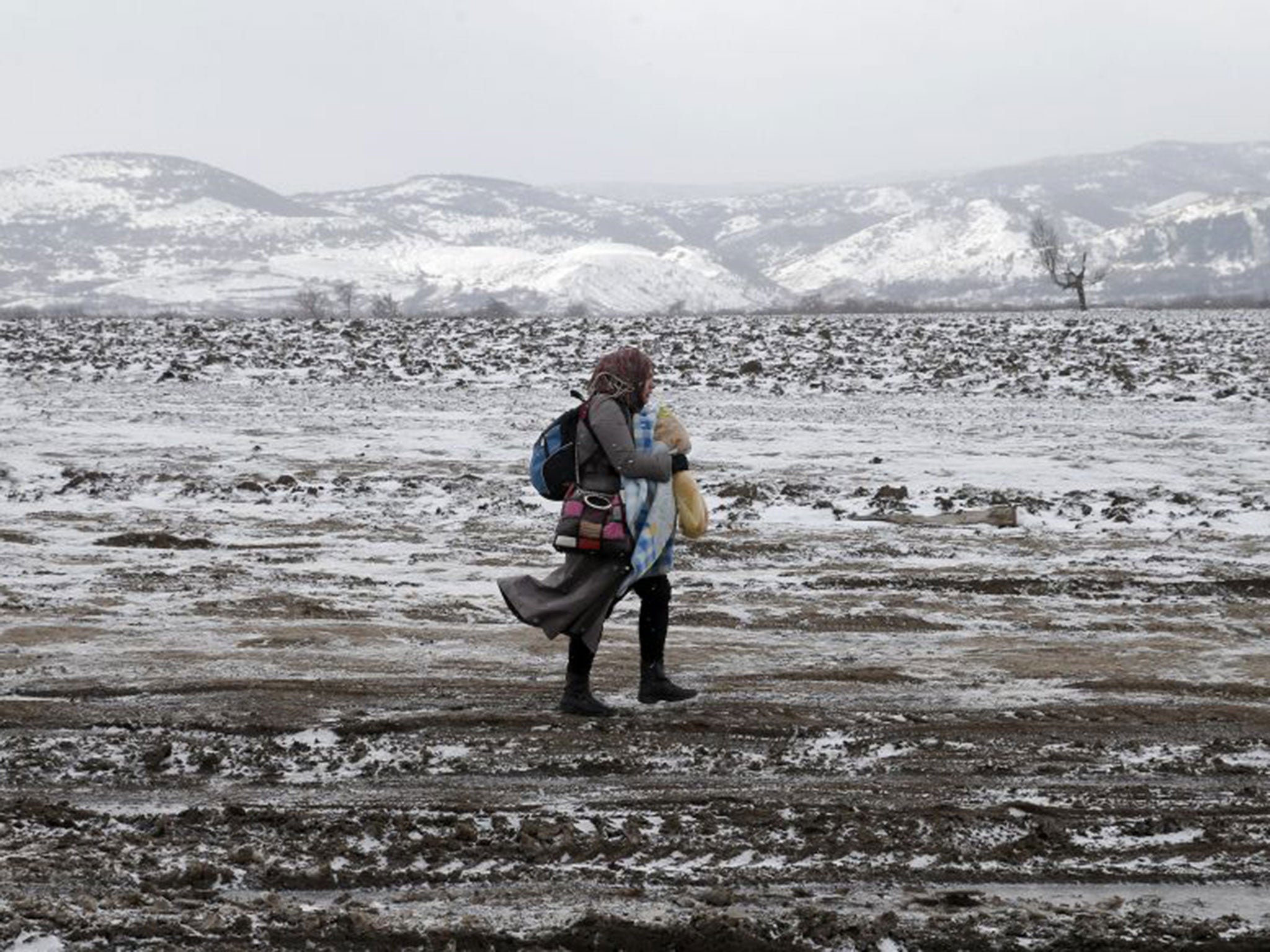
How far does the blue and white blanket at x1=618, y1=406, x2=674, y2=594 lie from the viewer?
6039mm

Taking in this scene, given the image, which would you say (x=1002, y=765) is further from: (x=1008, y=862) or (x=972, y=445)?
(x=972, y=445)

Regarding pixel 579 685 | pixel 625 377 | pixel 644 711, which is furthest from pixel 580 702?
pixel 625 377

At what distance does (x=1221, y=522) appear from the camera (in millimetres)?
12133

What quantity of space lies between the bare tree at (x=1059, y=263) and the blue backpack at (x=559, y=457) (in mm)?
45799

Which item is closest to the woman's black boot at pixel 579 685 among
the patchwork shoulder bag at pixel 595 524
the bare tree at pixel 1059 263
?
the patchwork shoulder bag at pixel 595 524

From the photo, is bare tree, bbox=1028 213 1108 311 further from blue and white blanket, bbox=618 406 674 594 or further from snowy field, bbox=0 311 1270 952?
blue and white blanket, bbox=618 406 674 594

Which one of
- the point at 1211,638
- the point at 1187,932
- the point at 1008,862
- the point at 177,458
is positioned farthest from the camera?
the point at 177,458

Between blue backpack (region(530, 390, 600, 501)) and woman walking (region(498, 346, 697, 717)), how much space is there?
0.12 feet

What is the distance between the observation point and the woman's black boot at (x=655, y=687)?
20.8 ft

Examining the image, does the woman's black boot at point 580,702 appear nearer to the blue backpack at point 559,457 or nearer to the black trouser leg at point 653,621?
the black trouser leg at point 653,621

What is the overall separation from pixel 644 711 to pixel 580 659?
1.14 feet

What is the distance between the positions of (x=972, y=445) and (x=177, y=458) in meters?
9.00

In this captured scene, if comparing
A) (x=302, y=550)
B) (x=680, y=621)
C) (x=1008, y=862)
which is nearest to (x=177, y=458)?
(x=302, y=550)

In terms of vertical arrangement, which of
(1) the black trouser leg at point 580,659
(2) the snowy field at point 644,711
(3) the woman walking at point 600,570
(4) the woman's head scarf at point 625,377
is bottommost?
(2) the snowy field at point 644,711
